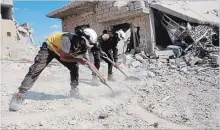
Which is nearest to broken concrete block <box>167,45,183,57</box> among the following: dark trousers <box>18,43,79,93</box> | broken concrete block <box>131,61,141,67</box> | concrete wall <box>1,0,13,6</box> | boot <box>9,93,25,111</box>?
broken concrete block <box>131,61,141,67</box>

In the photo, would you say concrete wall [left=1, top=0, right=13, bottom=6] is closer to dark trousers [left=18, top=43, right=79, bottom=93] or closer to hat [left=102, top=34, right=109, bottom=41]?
hat [left=102, top=34, right=109, bottom=41]

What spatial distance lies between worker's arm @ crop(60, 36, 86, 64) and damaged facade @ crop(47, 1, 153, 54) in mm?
7961

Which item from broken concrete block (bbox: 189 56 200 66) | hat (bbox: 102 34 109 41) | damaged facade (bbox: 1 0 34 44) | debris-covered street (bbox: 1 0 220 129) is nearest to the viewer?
debris-covered street (bbox: 1 0 220 129)

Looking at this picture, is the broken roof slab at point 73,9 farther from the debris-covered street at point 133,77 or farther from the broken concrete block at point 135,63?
the broken concrete block at point 135,63

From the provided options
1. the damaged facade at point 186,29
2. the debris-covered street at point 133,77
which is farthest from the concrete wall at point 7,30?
the damaged facade at point 186,29

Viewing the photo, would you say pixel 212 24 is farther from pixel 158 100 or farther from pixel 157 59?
pixel 158 100

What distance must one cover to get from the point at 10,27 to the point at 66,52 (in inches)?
555

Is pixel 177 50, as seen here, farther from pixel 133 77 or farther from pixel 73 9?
pixel 73 9

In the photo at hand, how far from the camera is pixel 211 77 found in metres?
8.38

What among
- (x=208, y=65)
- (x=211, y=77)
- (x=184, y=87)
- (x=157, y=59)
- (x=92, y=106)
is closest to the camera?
(x=92, y=106)

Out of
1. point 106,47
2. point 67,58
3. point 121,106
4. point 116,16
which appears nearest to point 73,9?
point 116,16

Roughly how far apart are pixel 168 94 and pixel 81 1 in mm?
9828

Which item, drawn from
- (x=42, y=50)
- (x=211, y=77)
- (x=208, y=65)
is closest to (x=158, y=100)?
(x=42, y=50)

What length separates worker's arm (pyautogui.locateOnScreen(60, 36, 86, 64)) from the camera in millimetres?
4902
